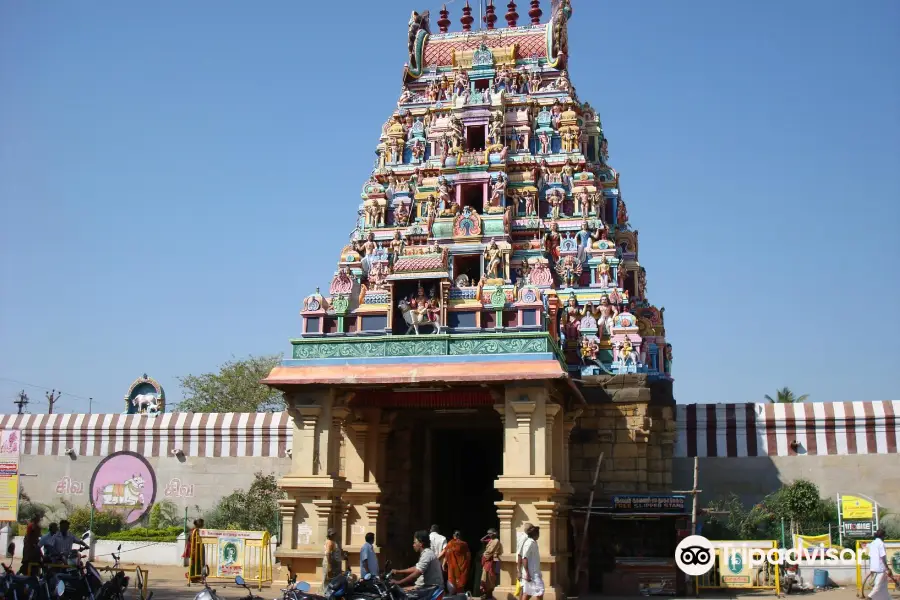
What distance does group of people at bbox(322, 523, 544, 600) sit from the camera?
42.9ft

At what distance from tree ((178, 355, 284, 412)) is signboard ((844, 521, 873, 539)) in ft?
87.5

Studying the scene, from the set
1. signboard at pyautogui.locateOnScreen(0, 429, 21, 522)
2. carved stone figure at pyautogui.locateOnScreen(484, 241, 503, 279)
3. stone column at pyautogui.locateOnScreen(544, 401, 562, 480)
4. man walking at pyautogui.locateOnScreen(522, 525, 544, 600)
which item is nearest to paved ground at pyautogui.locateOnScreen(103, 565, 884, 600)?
stone column at pyautogui.locateOnScreen(544, 401, 562, 480)

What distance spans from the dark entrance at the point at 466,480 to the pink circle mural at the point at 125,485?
10.5 metres

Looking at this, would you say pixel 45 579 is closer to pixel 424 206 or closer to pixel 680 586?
pixel 680 586

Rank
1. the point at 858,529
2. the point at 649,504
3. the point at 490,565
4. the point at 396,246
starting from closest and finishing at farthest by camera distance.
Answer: the point at 490,565, the point at 649,504, the point at 858,529, the point at 396,246

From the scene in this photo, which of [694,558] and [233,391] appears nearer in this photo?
[694,558]

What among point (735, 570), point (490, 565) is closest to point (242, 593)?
point (490, 565)

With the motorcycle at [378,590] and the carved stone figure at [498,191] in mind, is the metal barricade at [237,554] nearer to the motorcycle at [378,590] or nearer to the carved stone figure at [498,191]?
the motorcycle at [378,590]

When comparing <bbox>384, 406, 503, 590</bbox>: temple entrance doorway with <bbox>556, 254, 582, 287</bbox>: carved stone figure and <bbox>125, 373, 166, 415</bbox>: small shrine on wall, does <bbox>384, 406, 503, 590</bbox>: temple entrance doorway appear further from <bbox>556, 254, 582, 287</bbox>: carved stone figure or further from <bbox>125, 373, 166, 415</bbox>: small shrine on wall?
<bbox>125, 373, 166, 415</bbox>: small shrine on wall

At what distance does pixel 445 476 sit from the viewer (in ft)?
83.8

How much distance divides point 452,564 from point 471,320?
743 cm

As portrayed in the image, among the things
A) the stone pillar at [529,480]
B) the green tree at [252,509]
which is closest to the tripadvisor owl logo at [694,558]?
the stone pillar at [529,480]

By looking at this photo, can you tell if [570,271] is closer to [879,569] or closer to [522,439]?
[522,439]

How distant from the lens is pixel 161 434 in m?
31.2
